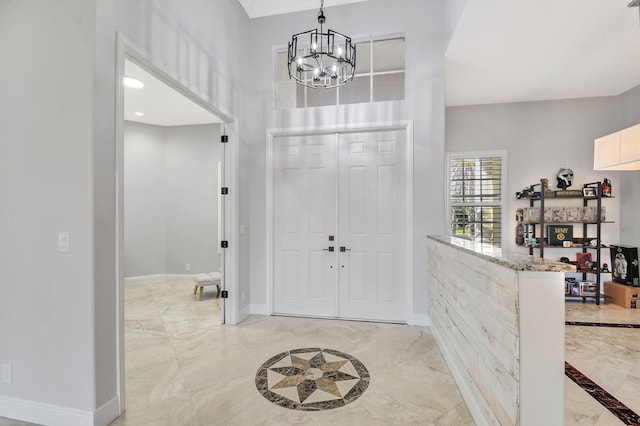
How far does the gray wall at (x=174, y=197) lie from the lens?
245 inches

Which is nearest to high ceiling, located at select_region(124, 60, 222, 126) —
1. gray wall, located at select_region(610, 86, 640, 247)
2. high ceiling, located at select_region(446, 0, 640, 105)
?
high ceiling, located at select_region(446, 0, 640, 105)

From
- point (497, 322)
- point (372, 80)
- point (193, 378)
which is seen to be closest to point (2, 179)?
point (193, 378)

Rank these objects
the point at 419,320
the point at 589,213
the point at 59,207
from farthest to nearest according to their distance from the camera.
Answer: the point at 589,213 < the point at 419,320 < the point at 59,207

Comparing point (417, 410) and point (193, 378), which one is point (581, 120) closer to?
point (417, 410)

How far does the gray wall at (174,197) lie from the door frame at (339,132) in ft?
8.46

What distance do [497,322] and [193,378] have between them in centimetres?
229

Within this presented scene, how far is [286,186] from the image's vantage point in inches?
162

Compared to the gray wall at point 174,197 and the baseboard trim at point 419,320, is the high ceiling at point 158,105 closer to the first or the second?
the gray wall at point 174,197

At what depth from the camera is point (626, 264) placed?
14.6ft

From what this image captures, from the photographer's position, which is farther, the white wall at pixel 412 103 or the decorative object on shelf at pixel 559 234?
the decorative object on shelf at pixel 559 234

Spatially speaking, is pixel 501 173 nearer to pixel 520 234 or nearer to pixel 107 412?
pixel 520 234

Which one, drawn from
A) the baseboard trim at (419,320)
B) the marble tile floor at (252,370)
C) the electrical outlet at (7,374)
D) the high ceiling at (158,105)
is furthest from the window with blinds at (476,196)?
the electrical outlet at (7,374)

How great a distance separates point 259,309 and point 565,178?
15.9ft

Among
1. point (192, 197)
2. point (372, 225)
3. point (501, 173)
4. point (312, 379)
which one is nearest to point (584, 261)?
point (501, 173)
